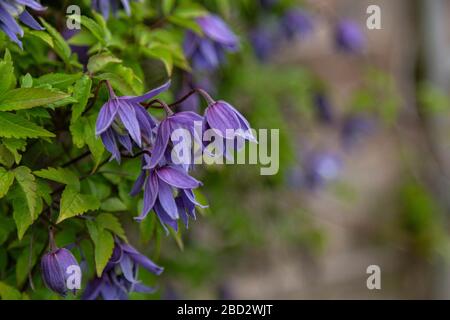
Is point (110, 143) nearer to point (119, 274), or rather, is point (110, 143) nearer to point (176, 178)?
point (176, 178)

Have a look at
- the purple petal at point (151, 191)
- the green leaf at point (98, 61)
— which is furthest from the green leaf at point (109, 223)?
the green leaf at point (98, 61)

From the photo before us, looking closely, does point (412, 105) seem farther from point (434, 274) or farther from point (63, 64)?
point (63, 64)

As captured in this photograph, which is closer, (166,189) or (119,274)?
(166,189)

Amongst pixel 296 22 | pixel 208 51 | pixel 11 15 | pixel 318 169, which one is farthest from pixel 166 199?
pixel 318 169

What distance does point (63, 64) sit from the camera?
1154 millimetres

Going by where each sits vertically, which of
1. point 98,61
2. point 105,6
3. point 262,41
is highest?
point 262,41

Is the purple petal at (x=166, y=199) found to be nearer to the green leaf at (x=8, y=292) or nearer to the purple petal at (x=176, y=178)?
the purple petal at (x=176, y=178)

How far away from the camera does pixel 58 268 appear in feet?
3.22

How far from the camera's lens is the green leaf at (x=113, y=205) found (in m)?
1.09

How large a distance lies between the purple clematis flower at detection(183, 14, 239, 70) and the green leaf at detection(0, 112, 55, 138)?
493mm

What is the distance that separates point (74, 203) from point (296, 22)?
1067 mm

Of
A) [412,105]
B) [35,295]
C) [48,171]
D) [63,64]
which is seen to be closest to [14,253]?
[35,295]

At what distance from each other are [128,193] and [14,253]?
215mm

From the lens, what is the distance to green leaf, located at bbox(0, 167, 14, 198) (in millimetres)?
941
